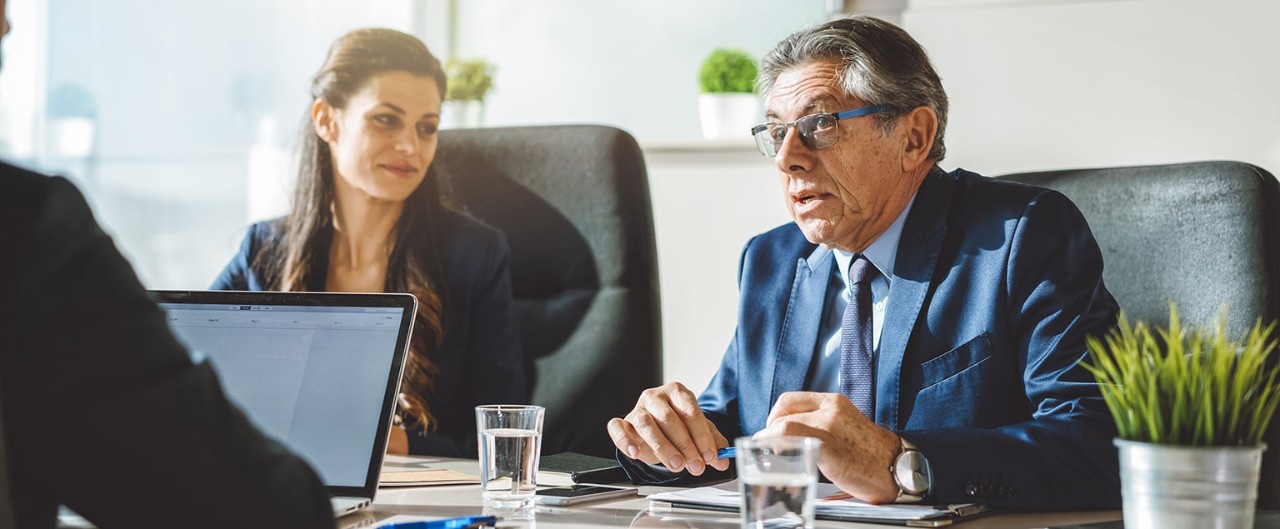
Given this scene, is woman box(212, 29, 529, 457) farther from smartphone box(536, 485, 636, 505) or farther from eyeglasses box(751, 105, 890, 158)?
smartphone box(536, 485, 636, 505)

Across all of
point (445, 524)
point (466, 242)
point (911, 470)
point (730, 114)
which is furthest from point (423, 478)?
point (730, 114)

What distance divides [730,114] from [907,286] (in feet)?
3.34

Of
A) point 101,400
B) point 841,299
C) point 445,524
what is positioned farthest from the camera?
point 841,299

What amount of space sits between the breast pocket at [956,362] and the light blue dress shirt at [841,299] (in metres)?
0.11

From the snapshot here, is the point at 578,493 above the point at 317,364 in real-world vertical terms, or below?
below

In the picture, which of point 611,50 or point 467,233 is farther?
point 611,50

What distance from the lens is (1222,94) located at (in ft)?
7.07

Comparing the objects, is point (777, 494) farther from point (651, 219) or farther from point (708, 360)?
point (708, 360)

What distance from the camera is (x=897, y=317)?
5.22ft

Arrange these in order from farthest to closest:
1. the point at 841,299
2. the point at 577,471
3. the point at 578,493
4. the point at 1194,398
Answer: the point at 841,299 → the point at 577,471 → the point at 578,493 → the point at 1194,398

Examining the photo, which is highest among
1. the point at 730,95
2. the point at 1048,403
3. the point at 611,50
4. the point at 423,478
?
the point at 611,50

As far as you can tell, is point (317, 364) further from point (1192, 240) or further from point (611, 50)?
point (611, 50)

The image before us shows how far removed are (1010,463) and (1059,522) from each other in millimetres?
77

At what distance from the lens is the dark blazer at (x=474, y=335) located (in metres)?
2.07
